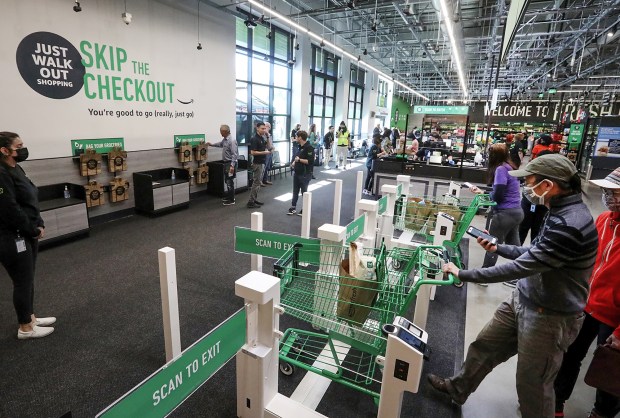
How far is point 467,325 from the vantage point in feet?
10.5

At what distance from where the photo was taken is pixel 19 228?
8.38 feet

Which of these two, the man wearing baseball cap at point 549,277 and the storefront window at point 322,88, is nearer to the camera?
the man wearing baseball cap at point 549,277

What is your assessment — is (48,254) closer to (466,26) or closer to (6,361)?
(6,361)

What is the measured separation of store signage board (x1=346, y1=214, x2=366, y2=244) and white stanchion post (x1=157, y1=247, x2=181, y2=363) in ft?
4.23

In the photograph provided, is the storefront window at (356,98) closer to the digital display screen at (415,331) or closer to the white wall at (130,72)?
the white wall at (130,72)

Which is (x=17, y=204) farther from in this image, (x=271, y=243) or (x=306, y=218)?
(x=306, y=218)

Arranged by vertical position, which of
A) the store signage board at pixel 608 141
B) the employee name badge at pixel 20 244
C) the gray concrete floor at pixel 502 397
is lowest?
the gray concrete floor at pixel 502 397

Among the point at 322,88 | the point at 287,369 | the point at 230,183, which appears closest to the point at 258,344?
the point at 287,369

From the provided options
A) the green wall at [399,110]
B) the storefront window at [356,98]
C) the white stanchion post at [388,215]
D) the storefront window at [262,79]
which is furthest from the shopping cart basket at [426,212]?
the green wall at [399,110]

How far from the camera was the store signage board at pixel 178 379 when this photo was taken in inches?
37.2

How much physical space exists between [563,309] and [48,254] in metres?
5.63

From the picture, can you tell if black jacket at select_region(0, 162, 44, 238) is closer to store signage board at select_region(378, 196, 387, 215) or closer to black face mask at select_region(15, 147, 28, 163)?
black face mask at select_region(15, 147, 28, 163)

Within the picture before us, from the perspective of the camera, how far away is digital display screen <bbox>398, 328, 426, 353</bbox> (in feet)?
4.53

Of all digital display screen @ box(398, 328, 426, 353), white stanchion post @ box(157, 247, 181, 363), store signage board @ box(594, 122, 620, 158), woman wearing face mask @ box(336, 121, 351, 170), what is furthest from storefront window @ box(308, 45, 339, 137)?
digital display screen @ box(398, 328, 426, 353)
